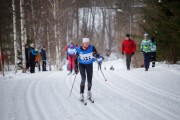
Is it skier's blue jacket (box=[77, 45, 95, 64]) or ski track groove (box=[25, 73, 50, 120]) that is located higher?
skier's blue jacket (box=[77, 45, 95, 64])

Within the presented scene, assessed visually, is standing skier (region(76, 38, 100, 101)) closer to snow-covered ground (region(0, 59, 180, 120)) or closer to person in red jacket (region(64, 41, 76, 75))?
snow-covered ground (region(0, 59, 180, 120))

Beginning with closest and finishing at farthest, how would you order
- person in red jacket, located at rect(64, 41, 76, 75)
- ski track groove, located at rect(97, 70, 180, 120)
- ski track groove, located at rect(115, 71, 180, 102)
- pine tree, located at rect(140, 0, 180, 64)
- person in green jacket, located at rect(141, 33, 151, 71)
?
1. ski track groove, located at rect(97, 70, 180, 120)
2. ski track groove, located at rect(115, 71, 180, 102)
3. person in green jacket, located at rect(141, 33, 151, 71)
4. pine tree, located at rect(140, 0, 180, 64)
5. person in red jacket, located at rect(64, 41, 76, 75)

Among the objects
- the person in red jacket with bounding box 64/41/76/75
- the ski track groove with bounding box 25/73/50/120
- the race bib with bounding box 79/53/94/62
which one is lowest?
the ski track groove with bounding box 25/73/50/120

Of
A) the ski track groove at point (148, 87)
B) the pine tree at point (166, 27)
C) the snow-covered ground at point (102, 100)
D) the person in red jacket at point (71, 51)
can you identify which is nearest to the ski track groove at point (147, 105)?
the snow-covered ground at point (102, 100)

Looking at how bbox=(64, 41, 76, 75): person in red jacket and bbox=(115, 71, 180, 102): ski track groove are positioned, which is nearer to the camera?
bbox=(115, 71, 180, 102): ski track groove

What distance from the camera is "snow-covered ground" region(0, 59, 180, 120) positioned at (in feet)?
22.5

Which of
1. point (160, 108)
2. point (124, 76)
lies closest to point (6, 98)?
point (160, 108)

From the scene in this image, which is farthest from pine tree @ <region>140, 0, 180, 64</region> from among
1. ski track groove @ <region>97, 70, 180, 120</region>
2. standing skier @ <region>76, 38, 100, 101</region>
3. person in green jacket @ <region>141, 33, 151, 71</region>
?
standing skier @ <region>76, 38, 100, 101</region>

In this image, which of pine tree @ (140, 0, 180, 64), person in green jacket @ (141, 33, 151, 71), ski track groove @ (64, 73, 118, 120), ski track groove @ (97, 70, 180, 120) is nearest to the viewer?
ski track groove @ (97, 70, 180, 120)

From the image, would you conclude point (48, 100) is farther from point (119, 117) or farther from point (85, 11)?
point (85, 11)

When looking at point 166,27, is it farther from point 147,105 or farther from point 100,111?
point 100,111

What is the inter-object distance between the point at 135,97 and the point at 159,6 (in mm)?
10522

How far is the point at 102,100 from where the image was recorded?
8.54 m

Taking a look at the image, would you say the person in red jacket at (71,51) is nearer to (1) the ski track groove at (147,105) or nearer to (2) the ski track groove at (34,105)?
(2) the ski track groove at (34,105)
